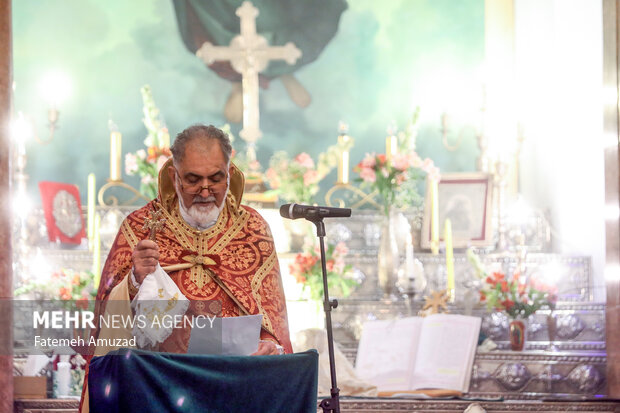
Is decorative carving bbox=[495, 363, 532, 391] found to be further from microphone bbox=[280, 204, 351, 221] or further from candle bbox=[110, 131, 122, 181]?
candle bbox=[110, 131, 122, 181]

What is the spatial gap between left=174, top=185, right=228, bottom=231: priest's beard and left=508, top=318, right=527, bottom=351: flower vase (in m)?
2.56

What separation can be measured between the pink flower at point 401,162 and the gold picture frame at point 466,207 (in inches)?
31.9

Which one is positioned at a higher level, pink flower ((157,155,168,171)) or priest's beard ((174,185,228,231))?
pink flower ((157,155,168,171))

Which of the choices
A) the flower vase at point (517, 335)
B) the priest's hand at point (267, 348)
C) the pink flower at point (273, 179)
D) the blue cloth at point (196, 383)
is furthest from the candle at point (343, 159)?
the blue cloth at point (196, 383)

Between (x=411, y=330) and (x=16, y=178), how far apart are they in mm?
3378

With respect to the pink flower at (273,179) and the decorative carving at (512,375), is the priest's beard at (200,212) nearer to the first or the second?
the decorative carving at (512,375)

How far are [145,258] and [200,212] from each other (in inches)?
24.1

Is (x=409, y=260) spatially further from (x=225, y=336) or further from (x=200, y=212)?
(x=225, y=336)

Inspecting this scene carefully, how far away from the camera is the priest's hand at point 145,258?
330 centimetres

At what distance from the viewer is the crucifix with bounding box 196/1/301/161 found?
829 centimetres

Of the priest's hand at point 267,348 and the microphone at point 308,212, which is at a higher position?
the microphone at point 308,212

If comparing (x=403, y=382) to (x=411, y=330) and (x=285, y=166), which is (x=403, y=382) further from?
(x=285, y=166)

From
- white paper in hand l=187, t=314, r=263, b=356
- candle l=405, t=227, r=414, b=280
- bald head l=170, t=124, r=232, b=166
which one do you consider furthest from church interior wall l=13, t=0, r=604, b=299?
white paper in hand l=187, t=314, r=263, b=356

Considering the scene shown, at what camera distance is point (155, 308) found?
3365mm
